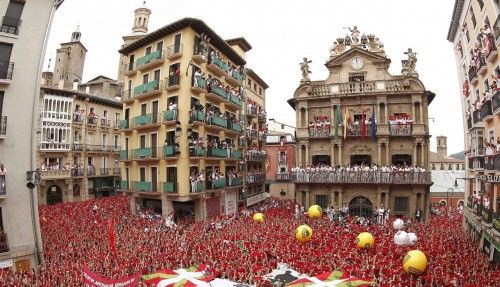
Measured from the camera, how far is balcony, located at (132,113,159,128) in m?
29.2

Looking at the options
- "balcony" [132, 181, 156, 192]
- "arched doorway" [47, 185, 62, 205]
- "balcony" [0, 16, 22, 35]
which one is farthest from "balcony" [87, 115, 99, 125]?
"balcony" [0, 16, 22, 35]

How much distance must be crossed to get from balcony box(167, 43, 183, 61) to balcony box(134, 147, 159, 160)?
7.63 metres

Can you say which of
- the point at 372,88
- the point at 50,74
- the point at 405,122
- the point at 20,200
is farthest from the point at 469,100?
the point at 50,74

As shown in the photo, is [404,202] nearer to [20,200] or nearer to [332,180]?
[332,180]

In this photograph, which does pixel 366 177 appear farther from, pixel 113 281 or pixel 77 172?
pixel 77 172

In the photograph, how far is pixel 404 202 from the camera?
3180cm

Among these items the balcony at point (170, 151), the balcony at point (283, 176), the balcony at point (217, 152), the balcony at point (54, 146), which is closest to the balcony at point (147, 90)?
the balcony at point (170, 151)

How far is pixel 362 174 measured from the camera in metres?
32.0

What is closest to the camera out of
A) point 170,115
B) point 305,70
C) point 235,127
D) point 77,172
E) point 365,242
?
point 365,242

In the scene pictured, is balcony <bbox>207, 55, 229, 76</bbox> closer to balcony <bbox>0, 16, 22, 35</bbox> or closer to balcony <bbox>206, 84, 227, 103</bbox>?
balcony <bbox>206, 84, 227, 103</bbox>

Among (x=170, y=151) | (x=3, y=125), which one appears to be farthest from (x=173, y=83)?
(x=3, y=125)

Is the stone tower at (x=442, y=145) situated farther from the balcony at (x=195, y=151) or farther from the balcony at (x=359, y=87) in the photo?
the balcony at (x=195, y=151)

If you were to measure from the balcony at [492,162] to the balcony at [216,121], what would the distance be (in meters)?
19.5

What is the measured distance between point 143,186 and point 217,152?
6.80 metres
